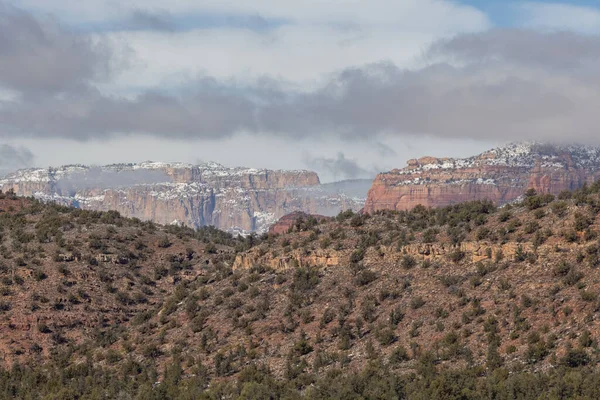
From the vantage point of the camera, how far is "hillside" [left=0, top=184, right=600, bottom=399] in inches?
3477

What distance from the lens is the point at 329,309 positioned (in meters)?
106

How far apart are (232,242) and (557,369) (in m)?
85.8

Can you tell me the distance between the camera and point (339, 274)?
112 meters

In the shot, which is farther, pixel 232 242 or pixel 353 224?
pixel 232 242

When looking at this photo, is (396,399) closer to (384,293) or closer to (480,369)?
(480,369)

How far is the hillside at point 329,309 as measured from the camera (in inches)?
3477

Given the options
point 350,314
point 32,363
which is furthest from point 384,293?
point 32,363

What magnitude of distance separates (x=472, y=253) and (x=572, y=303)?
50.5 ft

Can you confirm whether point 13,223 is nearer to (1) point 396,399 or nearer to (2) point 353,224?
(2) point 353,224

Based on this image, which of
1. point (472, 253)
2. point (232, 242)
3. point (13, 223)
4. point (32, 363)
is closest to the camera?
point (472, 253)

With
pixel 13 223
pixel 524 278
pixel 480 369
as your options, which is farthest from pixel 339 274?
pixel 13 223

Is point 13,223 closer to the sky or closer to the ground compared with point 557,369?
closer to the sky

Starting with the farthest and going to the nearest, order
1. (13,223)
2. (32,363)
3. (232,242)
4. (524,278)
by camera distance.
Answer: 1. (232,242)
2. (13,223)
3. (32,363)
4. (524,278)

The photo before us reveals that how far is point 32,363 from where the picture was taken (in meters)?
112
